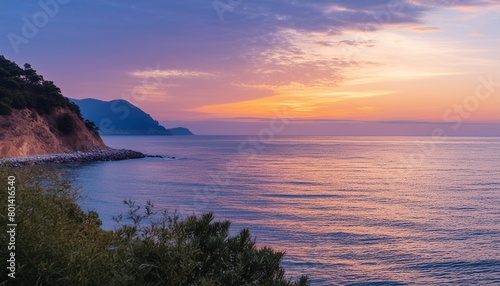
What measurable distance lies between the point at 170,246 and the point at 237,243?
1.79 meters

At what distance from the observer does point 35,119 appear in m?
87.3

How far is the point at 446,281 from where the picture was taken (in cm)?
2200

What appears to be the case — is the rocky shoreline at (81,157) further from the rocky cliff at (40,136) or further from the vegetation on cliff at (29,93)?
the vegetation on cliff at (29,93)

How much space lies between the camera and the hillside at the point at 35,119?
79250 mm

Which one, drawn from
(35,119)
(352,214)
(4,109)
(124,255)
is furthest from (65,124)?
(124,255)

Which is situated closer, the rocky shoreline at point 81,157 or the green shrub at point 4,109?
the rocky shoreline at point 81,157

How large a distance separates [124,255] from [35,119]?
8884 cm

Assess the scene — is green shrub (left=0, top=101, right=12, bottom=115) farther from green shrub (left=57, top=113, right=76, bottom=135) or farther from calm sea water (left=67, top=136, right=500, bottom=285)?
calm sea water (left=67, top=136, right=500, bottom=285)

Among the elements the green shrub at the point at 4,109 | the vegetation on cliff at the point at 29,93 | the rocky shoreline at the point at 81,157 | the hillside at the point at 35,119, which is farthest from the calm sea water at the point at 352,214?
the vegetation on cliff at the point at 29,93

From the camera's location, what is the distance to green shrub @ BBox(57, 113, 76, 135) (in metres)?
96.4

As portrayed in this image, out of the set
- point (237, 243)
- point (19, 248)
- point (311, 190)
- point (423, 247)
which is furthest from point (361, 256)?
point (311, 190)

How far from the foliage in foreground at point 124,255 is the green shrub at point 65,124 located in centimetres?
9281

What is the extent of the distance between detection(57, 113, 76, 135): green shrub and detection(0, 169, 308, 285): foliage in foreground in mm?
92812

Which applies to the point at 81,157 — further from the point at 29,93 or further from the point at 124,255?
the point at 124,255
